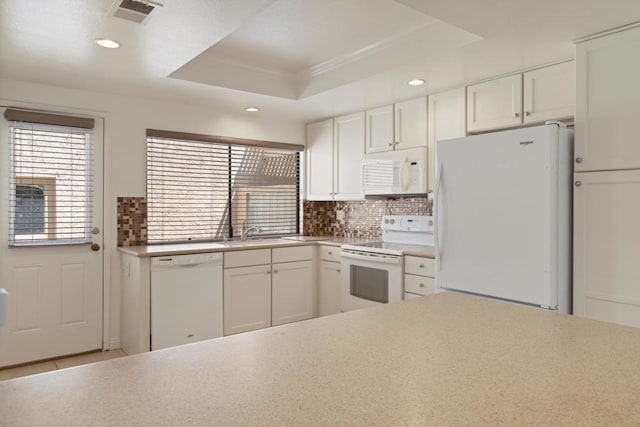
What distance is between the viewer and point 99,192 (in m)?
3.51

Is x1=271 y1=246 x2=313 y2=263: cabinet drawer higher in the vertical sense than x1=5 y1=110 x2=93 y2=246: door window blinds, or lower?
lower

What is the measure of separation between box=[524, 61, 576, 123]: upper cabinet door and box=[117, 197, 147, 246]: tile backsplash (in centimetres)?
309

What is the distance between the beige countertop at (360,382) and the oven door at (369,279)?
2202 millimetres

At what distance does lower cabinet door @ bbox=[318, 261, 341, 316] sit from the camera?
4016mm

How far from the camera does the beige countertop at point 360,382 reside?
0.69 metres

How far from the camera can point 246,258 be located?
3705 mm

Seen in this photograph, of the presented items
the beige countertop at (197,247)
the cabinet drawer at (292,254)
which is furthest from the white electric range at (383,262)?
the cabinet drawer at (292,254)

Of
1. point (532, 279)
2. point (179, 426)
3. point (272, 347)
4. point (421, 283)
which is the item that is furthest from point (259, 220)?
point (179, 426)

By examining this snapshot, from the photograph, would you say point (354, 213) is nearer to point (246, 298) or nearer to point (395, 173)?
point (395, 173)

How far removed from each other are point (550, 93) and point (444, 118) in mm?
803

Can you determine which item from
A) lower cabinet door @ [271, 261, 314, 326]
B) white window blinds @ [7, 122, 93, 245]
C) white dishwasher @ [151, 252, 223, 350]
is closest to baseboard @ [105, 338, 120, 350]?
white dishwasher @ [151, 252, 223, 350]

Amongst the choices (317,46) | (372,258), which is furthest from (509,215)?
(317,46)

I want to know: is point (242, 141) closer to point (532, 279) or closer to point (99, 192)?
point (99, 192)

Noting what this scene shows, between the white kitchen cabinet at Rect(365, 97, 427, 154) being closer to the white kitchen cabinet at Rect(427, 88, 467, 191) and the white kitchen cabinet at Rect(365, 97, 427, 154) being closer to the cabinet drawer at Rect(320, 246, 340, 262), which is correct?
the white kitchen cabinet at Rect(427, 88, 467, 191)
